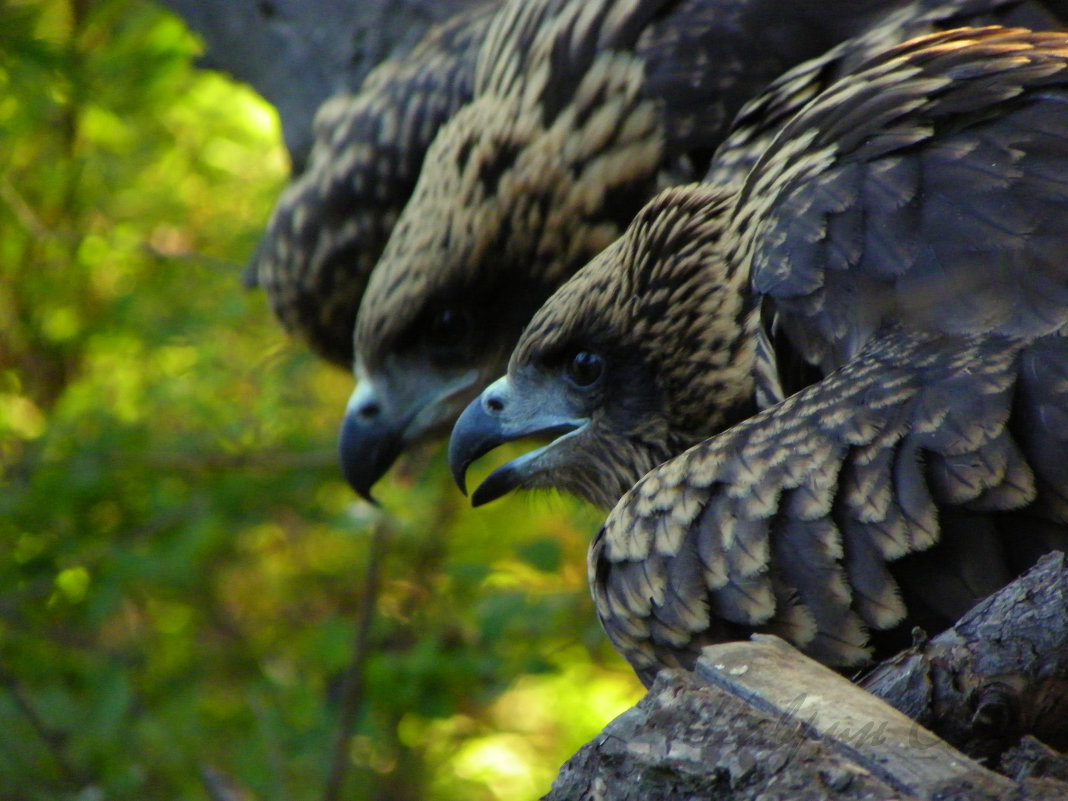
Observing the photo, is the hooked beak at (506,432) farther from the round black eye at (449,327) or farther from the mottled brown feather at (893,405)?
the round black eye at (449,327)

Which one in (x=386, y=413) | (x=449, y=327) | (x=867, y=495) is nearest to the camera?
(x=867, y=495)

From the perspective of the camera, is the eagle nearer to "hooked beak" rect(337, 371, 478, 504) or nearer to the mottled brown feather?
"hooked beak" rect(337, 371, 478, 504)

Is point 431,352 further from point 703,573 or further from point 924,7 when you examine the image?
point 703,573

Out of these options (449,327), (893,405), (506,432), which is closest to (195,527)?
(449,327)

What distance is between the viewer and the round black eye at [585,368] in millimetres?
2703

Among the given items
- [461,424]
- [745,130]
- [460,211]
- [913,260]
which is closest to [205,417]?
[460,211]

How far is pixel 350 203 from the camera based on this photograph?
13.7 feet

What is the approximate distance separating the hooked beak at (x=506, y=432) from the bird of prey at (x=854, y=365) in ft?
0.49

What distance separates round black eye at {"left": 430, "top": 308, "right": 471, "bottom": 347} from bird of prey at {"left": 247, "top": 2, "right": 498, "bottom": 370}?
49 centimetres

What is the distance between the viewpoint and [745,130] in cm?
306

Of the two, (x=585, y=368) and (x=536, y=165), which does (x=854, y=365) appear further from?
(x=536, y=165)

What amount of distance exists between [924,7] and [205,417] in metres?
2.63

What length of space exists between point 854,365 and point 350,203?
2422 millimetres

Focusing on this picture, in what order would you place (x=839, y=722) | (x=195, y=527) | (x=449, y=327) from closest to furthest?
(x=839, y=722) < (x=449, y=327) < (x=195, y=527)
